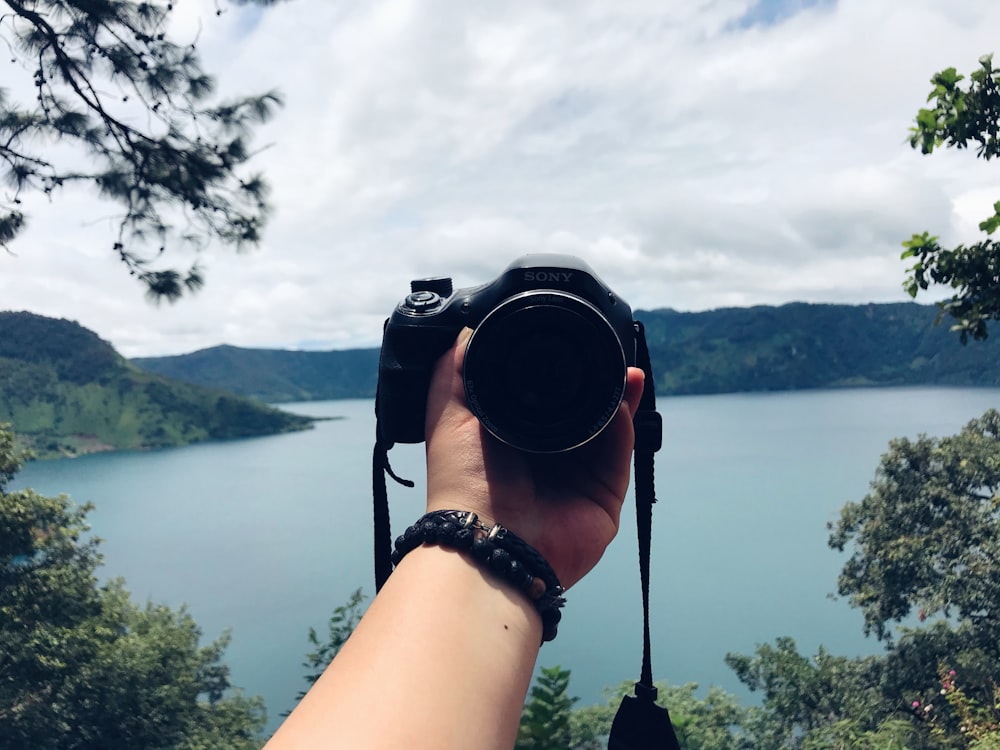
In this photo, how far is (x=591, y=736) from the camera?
13.0 m

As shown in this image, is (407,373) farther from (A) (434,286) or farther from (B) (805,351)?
(B) (805,351)

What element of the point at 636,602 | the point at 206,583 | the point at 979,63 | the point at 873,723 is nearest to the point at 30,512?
the point at 979,63

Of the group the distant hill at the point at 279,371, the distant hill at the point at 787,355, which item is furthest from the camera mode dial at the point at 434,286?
the distant hill at the point at 279,371

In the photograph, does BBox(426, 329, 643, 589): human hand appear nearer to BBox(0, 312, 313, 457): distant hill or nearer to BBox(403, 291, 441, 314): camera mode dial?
BBox(403, 291, 441, 314): camera mode dial

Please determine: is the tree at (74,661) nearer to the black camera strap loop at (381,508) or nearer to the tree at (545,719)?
the tree at (545,719)

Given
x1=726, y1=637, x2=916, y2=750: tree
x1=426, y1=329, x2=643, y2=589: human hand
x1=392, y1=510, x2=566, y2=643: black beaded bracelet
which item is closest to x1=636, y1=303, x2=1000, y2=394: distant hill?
x1=726, y1=637, x2=916, y2=750: tree

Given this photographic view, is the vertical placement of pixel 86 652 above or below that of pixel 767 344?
below

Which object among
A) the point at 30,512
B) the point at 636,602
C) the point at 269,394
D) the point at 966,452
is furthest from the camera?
the point at 269,394

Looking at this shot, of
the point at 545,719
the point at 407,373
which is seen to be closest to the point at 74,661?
the point at 545,719

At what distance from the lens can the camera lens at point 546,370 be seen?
1087 millimetres

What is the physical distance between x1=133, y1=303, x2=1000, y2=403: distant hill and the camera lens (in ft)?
288

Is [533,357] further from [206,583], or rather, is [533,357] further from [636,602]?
[206,583]

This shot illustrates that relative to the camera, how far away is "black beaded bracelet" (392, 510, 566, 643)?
0.86 meters

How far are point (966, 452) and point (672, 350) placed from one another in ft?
349
